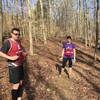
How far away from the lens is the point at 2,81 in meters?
12.4

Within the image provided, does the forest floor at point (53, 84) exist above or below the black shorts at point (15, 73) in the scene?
below

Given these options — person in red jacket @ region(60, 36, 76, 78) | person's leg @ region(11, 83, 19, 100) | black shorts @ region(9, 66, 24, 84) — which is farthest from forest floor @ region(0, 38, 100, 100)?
black shorts @ region(9, 66, 24, 84)

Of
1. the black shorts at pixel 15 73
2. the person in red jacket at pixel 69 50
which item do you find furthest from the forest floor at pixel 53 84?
the black shorts at pixel 15 73

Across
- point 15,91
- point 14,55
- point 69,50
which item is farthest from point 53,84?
point 14,55

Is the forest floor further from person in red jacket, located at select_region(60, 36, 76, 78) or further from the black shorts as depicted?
the black shorts

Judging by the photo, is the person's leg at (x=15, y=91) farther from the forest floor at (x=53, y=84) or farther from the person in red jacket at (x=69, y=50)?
the person in red jacket at (x=69, y=50)

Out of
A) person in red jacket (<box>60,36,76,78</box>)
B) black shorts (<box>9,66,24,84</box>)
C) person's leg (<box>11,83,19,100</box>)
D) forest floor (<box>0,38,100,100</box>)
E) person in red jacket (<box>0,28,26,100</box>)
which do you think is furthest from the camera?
person in red jacket (<box>60,36,76,78</box>)

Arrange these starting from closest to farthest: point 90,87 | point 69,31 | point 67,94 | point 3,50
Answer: point 3,50
point 67,94
point 90,87
point 69,31

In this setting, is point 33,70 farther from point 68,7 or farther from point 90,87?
point 68,7

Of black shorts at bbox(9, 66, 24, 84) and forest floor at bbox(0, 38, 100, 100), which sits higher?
black shorts at bbox(9, 66, 24, 84)

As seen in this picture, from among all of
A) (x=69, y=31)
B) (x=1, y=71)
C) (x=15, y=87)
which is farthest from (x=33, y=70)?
(x=69, y=31)

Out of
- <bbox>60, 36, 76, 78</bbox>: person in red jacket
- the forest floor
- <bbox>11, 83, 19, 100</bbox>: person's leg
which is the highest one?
<bbox>60, 36, 76, 78</bbox>: person in red jacket

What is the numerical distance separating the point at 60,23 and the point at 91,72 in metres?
43.4

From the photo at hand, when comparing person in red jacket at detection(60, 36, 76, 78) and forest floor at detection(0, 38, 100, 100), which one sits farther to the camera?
person in red jacket at detection(60, 36, 76, 78)
